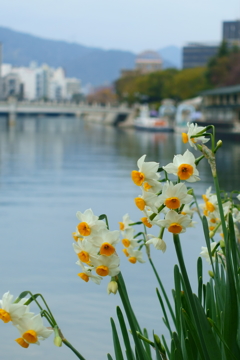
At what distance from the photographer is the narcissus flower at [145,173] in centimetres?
176

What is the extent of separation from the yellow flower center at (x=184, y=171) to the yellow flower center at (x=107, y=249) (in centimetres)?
25

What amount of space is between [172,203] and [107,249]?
206 mm

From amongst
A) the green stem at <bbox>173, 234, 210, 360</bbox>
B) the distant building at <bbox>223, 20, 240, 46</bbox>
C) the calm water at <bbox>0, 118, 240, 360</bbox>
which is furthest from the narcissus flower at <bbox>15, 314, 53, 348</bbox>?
the distant building at <bbox>223, 20, 240, 46</bbox>

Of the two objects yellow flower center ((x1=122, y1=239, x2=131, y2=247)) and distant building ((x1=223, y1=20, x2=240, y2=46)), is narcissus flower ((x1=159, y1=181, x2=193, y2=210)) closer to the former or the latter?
yellow flower center ((x1=122, y1=239, x2=131, y2=247))

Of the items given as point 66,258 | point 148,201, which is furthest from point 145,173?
point 66,258

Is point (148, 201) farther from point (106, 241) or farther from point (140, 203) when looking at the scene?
point (106, 241)

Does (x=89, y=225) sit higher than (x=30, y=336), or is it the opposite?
(x=89, y=225)

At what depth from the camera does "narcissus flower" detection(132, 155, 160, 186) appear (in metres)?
1.76

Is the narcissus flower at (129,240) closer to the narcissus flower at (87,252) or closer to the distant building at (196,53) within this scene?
the narcissus flower at (87,252)

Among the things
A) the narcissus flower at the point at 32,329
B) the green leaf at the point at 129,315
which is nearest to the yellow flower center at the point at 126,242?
the green leaf at the point at 129,315

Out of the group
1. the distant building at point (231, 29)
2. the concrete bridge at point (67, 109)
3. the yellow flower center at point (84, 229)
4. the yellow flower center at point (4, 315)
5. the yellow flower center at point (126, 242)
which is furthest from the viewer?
the distant building at point (231, 29)

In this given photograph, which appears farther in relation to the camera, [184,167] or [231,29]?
[231,29]

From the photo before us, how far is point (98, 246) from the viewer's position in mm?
1736

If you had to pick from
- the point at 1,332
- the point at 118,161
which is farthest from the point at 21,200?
the point at 118,161
